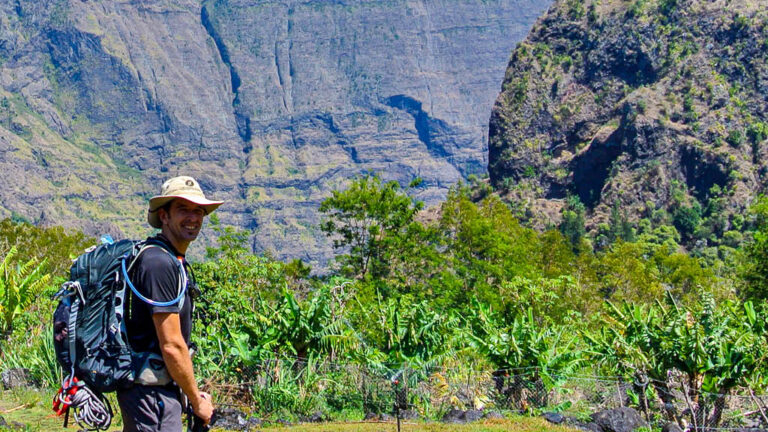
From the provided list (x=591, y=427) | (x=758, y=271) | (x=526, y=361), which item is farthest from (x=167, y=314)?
(x=758, y=271)

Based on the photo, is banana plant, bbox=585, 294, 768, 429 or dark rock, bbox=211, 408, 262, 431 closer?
dark rock, bbox=211, 408, 262, 431

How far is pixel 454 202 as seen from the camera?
150 ft

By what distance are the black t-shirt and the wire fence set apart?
6.67m

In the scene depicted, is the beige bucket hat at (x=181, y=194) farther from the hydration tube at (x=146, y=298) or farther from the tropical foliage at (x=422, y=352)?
the tropical foliage at (x=422, y=352)

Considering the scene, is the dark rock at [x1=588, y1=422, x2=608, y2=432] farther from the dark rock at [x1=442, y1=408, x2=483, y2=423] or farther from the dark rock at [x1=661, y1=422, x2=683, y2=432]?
the dark rock at [x1=442, y1=408, x2=483, y2=423]

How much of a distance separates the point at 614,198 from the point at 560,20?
→ 3901 centimetres

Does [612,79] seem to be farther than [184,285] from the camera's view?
Yes

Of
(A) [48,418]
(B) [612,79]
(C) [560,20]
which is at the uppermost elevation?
(C) [560,20]

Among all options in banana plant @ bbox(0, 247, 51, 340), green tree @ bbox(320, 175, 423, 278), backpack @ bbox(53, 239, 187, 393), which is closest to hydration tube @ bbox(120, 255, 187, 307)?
backpack @ bbox(53, 239, 187, 393)

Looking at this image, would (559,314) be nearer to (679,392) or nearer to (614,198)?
(679,392)

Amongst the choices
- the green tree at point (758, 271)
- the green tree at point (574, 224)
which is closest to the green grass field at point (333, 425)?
the green tree at point (758, 271)

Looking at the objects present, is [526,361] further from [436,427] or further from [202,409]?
[202,409]

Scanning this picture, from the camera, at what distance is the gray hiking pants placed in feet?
17.3

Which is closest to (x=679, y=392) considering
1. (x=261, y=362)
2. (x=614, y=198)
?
(x=261, y=362)
